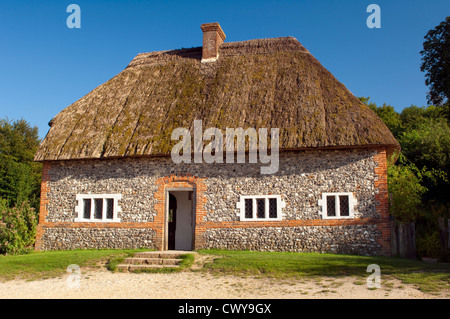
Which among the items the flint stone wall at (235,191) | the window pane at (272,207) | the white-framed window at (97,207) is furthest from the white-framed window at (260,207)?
the white-framed window at (97,207)

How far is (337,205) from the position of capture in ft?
44.9

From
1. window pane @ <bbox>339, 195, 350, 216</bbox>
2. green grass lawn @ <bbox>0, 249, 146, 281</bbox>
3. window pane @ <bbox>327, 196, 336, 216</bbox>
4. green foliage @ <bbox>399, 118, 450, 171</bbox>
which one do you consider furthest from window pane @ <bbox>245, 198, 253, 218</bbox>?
green foliage @ <bbox>399, 118, 450, 171</bbox>

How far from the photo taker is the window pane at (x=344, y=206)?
1375 cm

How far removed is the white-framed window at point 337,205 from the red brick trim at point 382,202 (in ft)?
2.78

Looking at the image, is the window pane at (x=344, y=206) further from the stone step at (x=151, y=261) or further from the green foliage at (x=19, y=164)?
the green foliage at (x=19, y=164)

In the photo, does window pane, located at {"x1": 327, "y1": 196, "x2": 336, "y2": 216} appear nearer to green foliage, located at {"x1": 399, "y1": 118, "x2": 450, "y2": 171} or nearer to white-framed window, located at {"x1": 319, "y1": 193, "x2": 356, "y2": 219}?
white-framed window, located at {"x1": 319, "y1": 193, "x2": 356, "y2": 219}

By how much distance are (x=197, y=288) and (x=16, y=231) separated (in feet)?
30.7

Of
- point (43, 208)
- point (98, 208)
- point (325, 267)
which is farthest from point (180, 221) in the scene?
point (325, 267)

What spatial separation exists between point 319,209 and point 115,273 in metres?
6.87

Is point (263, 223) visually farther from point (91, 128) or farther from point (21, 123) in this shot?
point (21, 123)

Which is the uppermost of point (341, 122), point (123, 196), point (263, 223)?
point (341, 122)

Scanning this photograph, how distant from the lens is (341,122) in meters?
14.2

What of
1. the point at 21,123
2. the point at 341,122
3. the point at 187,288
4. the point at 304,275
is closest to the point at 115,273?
the point at 187,288

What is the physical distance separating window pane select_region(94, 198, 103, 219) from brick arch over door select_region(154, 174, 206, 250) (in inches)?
89.3
